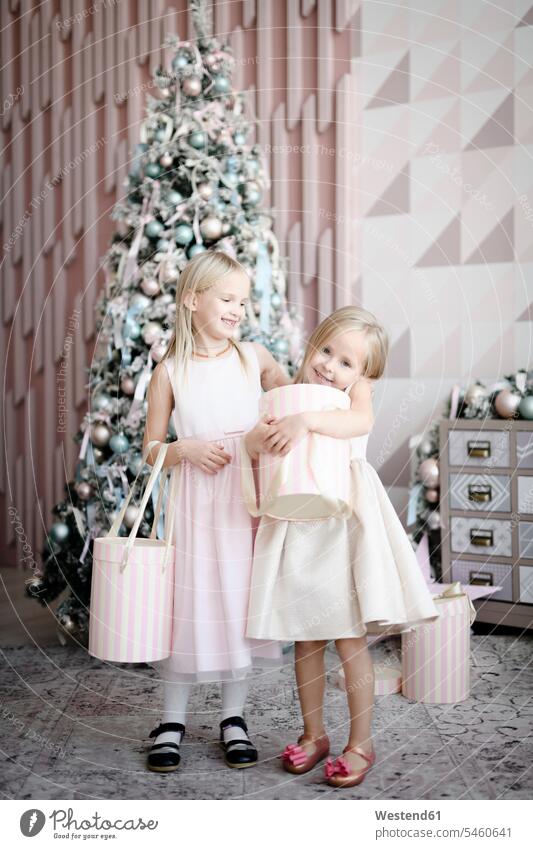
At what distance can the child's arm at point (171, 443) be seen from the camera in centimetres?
166

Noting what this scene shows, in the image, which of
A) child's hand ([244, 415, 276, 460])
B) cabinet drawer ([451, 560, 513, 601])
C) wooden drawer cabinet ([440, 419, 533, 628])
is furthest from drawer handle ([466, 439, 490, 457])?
child's hand ([244, 415, 276, 460])

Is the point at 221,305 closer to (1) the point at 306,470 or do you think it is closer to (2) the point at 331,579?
(1) the point at 306,470

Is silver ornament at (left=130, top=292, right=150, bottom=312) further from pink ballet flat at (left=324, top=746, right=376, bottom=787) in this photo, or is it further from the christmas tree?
pink ballet flat at (left=324, top=746, right=376, bottom=787)

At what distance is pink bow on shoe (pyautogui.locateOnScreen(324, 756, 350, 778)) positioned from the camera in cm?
158

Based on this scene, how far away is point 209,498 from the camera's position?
5.56ft

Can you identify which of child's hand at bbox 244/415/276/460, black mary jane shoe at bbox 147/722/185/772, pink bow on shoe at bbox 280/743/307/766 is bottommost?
black mary jane shoe at bbox 147/722/185/772

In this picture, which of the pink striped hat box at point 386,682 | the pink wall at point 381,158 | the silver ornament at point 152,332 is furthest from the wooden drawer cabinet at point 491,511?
the silver ornament at point 152,332

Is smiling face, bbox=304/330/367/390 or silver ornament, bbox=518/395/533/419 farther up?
smiling face, bbox=304/330/367/390

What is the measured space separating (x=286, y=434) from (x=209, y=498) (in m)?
0.28

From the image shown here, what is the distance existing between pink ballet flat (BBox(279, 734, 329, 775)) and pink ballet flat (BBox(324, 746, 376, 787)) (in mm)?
42

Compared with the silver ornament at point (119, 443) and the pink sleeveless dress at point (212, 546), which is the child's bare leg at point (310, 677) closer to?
the pink sleeveless dress at point (212, 546)

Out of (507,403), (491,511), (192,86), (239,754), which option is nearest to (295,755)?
(239,754)
